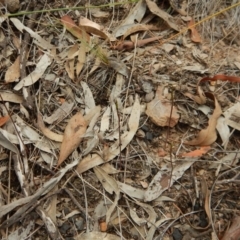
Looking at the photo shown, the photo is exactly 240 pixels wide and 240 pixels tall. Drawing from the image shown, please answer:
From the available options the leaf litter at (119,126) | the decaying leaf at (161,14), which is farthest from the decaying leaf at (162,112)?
the decaying leaf at (161,14)

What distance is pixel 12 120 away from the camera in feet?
5.67

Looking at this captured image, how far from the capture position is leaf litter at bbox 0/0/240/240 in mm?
1624

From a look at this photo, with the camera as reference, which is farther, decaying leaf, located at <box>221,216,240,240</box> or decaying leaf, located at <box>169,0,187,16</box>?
decaying leaf, located at <box>169,0,187,16</box>

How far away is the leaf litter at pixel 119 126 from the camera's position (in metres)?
1.62

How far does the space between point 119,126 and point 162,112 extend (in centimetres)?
17

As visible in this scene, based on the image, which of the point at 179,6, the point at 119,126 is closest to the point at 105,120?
the point at 119,126

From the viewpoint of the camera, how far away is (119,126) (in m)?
1.71

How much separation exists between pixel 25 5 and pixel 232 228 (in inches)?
47.0

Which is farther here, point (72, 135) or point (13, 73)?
point (13, 73)

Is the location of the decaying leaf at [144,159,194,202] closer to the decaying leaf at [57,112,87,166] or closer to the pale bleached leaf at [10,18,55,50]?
the decaying leaf at [57,112,87,166]

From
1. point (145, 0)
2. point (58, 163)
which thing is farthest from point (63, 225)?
point (145, 0)

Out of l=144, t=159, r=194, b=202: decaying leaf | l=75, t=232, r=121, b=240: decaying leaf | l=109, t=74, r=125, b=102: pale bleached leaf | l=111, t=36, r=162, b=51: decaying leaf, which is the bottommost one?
l=75, t=232, r=121, b=240: decaying leaf

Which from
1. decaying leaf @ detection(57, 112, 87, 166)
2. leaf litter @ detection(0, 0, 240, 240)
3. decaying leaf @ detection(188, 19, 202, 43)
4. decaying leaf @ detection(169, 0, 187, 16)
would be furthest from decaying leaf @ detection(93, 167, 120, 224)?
decaying leaf @ detection(169, 0, 187, 16)

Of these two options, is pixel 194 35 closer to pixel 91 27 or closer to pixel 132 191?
pixel 91 27
